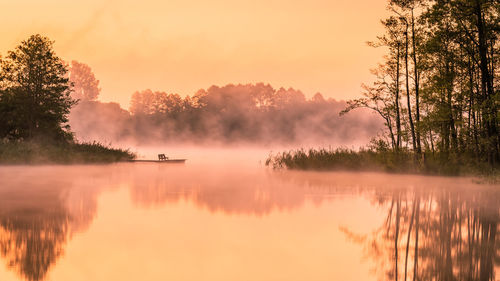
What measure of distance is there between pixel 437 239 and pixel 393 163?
2410 centimetres

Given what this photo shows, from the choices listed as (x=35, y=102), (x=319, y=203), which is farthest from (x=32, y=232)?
(x=35, y=102)

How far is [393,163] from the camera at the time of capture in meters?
37.8

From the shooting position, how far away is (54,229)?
604 inches

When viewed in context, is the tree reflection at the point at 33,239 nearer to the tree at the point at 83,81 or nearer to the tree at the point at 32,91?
the tree at the point at 32,91

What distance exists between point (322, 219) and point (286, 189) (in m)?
10.4

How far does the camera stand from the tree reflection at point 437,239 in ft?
35.2

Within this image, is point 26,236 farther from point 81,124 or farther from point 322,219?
point 81,124

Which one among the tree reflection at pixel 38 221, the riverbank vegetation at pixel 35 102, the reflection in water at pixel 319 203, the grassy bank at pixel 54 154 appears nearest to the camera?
the tree reflection at pixel 38 221

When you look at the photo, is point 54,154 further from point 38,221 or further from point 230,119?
point 230,119

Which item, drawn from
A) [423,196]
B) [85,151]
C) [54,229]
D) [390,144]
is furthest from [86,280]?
[85,151]

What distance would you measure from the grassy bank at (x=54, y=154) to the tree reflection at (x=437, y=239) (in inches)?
1374

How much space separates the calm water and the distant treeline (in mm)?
105468

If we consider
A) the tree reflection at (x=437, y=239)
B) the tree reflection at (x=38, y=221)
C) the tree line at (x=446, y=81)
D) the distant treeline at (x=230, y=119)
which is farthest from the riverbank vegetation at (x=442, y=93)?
the distant treeline at (x=230, y=119)

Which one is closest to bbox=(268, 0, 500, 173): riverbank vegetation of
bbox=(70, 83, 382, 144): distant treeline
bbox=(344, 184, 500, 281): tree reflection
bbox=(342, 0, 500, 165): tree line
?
bbox=(342, 0, 500, 165): tree line
